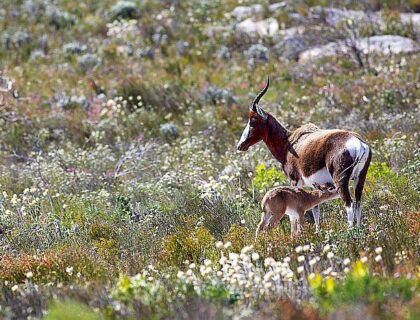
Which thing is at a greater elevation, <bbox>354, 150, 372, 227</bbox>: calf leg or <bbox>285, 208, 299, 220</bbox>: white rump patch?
<bbox>354, 150, 372, 227</bbox>: calf leg

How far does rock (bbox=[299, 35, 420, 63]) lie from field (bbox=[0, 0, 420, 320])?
85 millimetres

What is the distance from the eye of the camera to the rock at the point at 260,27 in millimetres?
22123

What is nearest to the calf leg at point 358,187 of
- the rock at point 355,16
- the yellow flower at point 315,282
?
the yellow flower at point 315,282

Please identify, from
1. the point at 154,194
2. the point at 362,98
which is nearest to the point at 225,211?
the point at 154,194

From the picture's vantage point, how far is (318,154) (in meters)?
8.56

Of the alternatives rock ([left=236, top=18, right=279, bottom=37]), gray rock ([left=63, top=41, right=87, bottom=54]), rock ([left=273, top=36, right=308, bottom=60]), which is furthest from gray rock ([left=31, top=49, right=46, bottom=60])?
rock ([left=273, top=36, right=308, bottom=60])

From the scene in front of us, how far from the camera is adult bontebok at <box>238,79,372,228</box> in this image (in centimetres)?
819

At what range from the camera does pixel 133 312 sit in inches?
228

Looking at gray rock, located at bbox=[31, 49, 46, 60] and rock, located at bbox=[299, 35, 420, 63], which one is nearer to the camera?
rock, located at bbox=[299, 35, 420, 63]

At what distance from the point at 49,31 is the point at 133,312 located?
20606 millimetres

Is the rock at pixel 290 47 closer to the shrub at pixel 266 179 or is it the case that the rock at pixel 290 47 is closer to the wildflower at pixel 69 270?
the shrub at pixel 266 179

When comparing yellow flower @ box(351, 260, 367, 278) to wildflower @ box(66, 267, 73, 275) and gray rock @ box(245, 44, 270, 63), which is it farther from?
gray rock @ box(245, 44, 270, 63)

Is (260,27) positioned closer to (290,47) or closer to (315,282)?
(290,47)

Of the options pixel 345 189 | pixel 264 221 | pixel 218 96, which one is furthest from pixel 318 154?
pixel 218 96
